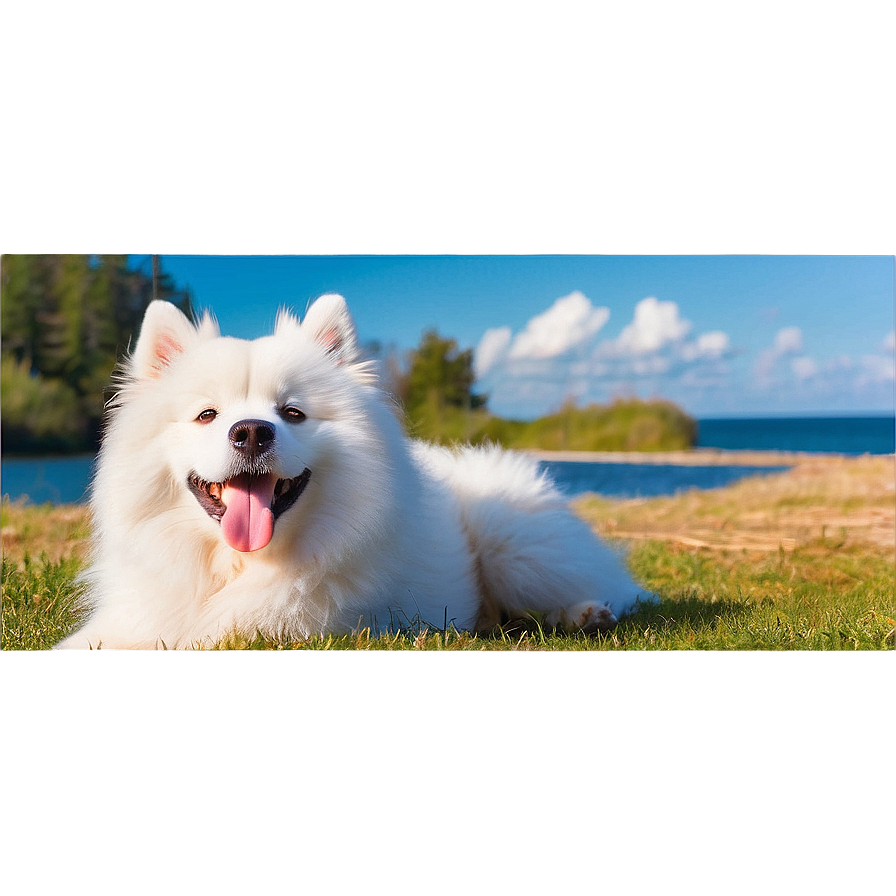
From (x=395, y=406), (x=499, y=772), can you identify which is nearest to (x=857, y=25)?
(x=395, y=406)

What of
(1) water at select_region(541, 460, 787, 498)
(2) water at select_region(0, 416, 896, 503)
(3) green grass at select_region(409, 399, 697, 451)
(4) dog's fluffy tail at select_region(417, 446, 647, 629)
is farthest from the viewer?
(1) water at select_region(541, 460, 787, 498)

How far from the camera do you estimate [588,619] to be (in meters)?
3.78

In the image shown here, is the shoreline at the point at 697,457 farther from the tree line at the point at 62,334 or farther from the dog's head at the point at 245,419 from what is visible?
the dog's head at the point at 245,419

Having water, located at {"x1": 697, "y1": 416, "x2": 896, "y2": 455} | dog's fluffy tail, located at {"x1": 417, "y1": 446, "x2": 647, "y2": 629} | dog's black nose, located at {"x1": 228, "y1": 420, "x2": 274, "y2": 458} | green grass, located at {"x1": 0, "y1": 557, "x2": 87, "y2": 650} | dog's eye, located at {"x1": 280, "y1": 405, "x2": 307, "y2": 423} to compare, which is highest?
water, located at {"x1": 697, "y1": 416, "x2": 896, "y2": 455}

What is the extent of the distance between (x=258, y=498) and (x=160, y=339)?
2.35 feet

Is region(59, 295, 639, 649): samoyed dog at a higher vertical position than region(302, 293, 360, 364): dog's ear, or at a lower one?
lower

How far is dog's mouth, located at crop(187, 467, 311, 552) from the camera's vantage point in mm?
3244

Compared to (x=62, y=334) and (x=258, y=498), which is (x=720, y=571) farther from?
(x=62, y=334)

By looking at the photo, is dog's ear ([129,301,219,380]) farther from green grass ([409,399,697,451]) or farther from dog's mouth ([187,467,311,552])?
green grass ([409,399,697,451])

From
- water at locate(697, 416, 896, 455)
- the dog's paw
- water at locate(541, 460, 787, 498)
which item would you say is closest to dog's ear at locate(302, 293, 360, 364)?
the dog's paw

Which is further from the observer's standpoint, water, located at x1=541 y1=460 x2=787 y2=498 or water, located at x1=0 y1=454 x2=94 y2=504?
water, located at x1=541 y1=460 x2=787 y2=498

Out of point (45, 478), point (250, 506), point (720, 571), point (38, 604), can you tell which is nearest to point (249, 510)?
point (250, 506)

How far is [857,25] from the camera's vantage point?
3.86 m

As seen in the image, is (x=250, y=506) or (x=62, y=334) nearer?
(x=250, y=506)
